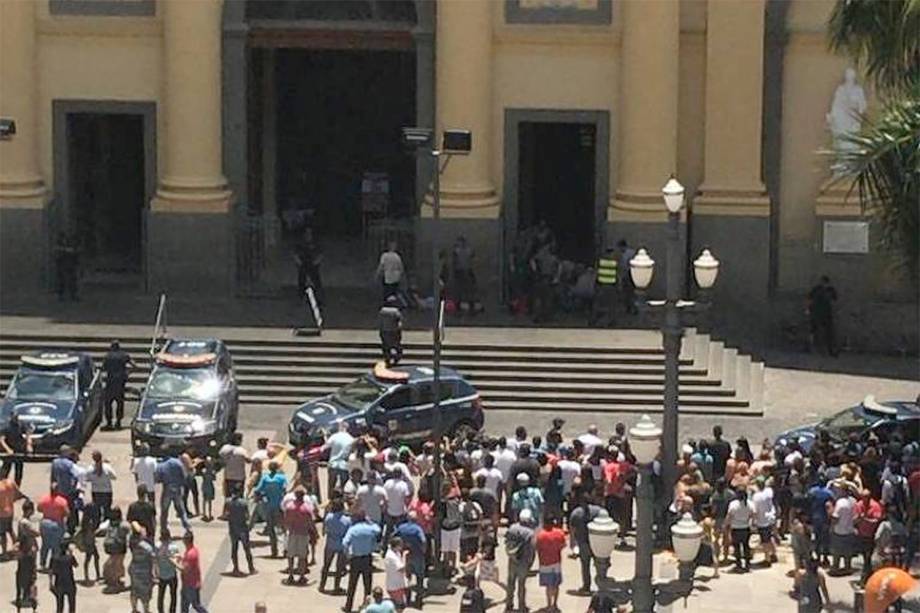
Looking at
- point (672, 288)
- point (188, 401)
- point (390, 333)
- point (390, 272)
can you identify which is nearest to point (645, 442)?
point (672, 288)

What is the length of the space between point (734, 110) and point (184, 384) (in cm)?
1318

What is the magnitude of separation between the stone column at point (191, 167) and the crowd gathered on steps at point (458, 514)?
11281 millimetres

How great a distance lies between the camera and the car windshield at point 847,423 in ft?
125

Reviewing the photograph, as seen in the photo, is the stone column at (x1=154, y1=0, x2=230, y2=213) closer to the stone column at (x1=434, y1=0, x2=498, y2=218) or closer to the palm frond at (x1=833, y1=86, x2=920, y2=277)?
the stone column at (x1=434, y1=0, x2=498, y2=218)

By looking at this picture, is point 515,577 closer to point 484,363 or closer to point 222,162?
point 484,363

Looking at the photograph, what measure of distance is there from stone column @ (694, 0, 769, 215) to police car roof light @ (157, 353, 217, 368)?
11.5m

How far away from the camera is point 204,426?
39.3m

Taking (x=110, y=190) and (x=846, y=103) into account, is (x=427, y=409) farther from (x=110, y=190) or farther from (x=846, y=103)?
(x=110, y=190)

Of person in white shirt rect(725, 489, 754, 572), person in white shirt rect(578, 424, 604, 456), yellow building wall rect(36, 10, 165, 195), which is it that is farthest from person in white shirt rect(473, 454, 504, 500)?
yellow building wall rect(36, 10, 165, 195)

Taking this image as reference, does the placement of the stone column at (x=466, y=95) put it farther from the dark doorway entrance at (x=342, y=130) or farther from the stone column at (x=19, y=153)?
the stone column at (x=19, y=153)

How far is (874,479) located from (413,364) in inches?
432

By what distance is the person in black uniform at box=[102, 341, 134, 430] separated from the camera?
135 feet

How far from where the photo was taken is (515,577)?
32.6m

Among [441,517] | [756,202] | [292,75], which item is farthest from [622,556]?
[292,75]
